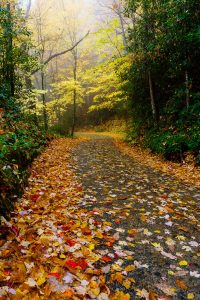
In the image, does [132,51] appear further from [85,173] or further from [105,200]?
[105,200]

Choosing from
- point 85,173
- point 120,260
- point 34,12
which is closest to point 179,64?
point 85,173

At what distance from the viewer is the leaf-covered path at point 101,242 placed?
288 centimetres

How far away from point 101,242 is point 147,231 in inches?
35.9

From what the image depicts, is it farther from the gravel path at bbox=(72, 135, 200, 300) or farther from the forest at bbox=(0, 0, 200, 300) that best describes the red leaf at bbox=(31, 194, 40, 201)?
the gravel path at bbox=(72, 135, 200, 300)

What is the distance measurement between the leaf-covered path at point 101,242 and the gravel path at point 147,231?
0.04ft

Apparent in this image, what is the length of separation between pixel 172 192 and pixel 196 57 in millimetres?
7064

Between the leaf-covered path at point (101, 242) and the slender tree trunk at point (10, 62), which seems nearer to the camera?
the leaf-covered path at point (101, 242)

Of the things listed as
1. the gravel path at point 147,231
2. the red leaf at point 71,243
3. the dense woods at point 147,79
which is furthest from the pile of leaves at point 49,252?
the dense woods at point 147,79

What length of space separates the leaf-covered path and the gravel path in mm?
12

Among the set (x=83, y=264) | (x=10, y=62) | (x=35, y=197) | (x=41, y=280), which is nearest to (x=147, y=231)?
(x=83, y=264)

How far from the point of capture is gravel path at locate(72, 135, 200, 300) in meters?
3.07

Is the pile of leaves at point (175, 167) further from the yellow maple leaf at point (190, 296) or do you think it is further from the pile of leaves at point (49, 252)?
the yellow maple leaf at point (190, 296)

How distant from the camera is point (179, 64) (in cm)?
1097

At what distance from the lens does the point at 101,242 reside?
3.94 m
